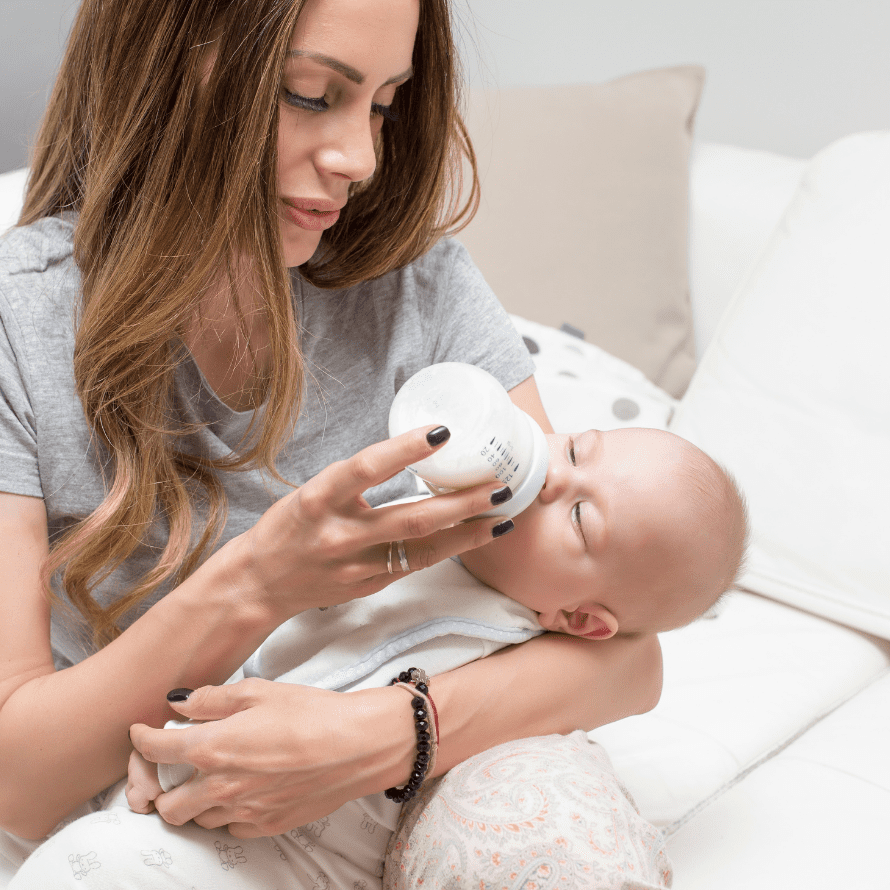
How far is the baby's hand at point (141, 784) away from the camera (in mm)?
966

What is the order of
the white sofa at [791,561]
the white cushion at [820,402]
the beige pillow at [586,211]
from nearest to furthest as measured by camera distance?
the white sofa at [791,561], the white cushion at [820,402], the beige pillow at [586,211]

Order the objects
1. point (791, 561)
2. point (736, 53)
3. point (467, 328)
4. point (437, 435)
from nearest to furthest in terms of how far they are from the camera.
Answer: point (437, 435)
point (467, 328)
point (791, 561)
point (736, 53)

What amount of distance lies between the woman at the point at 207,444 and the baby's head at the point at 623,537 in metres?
0.09

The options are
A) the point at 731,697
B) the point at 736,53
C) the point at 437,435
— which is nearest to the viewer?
the point at 437,435

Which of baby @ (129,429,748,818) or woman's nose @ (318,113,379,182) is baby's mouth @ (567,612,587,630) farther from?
woman's nose @ (318,113,379,182)

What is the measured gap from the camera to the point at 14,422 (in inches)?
41.6

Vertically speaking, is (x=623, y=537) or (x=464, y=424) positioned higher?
(x=464, y=424)

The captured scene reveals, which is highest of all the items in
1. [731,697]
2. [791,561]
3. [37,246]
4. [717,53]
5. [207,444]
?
[717,53]

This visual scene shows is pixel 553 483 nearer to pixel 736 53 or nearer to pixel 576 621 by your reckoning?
pixel 576 621

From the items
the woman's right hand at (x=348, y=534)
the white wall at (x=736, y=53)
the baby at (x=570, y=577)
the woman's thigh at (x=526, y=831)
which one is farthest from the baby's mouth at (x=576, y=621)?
the white wall at (x=736, y=53)

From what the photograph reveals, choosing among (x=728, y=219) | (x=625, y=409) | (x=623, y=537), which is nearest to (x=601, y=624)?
(x=623, y=537)

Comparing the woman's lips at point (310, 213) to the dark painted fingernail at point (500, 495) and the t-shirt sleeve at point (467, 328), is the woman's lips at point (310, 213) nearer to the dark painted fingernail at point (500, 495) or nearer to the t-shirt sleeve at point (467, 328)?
the t-shirt sleeve at point (467, 328)

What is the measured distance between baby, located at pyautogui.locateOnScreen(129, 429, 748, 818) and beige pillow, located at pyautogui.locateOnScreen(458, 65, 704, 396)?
1.04 m

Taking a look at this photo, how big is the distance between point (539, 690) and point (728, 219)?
153cm
